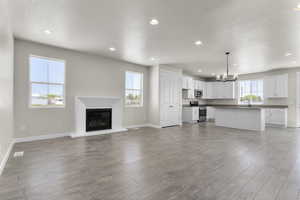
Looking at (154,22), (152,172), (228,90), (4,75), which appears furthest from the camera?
(228,90)

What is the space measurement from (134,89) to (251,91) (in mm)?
7070

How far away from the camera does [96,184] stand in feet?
7.09

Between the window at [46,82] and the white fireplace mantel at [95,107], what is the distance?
578 millimetres

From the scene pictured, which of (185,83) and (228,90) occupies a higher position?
(185,83)

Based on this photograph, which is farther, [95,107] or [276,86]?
[276,86]

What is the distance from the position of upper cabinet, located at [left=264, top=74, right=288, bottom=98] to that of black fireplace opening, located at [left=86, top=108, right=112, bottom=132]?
321 inches

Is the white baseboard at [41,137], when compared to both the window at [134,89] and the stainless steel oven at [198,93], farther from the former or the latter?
the stainless steel oven at [198,93]

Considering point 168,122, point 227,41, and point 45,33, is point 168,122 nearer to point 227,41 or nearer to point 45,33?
point 227,41

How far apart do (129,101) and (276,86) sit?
24.5 feet

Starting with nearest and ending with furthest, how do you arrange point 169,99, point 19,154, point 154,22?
point 154,22 < point 19,154 < point 169,99

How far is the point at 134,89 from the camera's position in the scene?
22.9 ft

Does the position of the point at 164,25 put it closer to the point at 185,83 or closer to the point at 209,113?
the point at 185,83

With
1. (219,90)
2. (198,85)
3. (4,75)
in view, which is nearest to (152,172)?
(4,75)

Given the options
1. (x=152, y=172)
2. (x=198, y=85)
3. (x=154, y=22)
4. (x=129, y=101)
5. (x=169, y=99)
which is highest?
(x=154, y=22)
